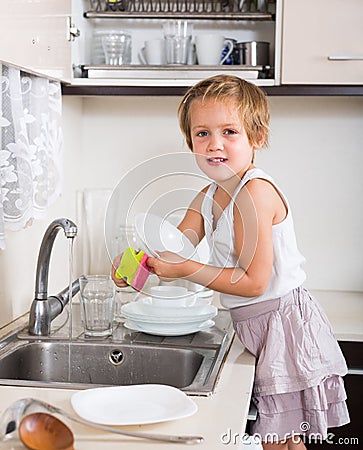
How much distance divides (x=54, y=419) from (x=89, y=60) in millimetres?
1583

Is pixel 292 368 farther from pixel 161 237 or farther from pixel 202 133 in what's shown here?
pixel 202 133

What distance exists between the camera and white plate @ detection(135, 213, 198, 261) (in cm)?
182

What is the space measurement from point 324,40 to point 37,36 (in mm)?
852

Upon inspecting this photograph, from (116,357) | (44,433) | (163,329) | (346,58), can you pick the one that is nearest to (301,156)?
(346,58)

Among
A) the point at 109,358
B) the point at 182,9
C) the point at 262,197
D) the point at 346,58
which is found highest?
the point at 182,9

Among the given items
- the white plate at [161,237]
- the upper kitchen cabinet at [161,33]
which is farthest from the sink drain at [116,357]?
the upper kitchen cabinet at [161,33]

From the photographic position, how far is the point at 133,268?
5.71 ft

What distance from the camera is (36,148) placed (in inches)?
73.4

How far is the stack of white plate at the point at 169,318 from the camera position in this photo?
6.24ft

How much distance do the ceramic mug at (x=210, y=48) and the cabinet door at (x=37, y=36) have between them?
0.42m

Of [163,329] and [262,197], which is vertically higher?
[262,197]

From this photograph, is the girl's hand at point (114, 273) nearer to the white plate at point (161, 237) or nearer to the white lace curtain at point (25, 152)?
the white plate at point (161, 237)

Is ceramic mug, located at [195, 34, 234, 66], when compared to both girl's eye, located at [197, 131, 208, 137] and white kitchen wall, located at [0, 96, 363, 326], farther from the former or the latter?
girl's eye, located at [197, 131, 208, 137]

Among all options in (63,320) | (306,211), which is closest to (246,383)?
(63,320)
